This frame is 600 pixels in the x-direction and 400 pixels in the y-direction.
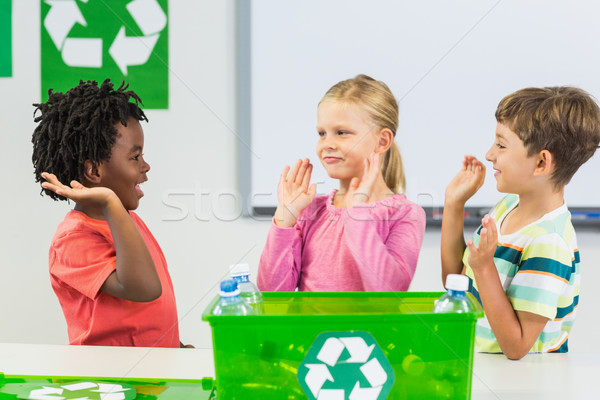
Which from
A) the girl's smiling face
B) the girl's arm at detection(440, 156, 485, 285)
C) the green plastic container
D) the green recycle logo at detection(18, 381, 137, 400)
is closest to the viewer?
the green plastic container

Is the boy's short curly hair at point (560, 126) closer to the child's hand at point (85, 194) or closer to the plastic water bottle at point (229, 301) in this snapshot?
the plastic water bottle at point (229, 301)

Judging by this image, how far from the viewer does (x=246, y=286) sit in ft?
2.41

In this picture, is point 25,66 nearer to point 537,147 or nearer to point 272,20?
point 272,20

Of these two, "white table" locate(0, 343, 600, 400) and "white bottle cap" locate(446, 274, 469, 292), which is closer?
"white bottle cap" locate(446, 274, 469, 292)

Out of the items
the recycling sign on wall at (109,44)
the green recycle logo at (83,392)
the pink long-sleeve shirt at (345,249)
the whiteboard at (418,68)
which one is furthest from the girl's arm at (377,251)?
the recycling sign on wall at (109,44)

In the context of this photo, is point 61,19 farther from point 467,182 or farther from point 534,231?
point 534,231

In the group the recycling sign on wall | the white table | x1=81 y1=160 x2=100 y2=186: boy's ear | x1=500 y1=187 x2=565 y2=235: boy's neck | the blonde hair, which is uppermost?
the recycling sign on wall

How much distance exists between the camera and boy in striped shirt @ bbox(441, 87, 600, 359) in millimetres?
883

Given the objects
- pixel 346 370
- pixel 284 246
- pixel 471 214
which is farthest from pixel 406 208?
pixel 471 214

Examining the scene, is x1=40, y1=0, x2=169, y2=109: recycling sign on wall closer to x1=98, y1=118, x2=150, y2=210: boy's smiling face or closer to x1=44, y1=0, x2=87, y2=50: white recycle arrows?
x1=44, y1=0, x2=87, y2=50: white recycle arrows

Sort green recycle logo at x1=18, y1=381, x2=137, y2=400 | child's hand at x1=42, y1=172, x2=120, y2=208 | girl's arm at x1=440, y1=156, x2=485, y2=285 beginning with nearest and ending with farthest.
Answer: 1. green recycle logo at x1=18, y1=381, x2=137, y2=400
2. child's hand at x1=42, y1=172, x2=120, y2=208
3. girl's arm at x1=440, y1=156, x2=485, y2=285

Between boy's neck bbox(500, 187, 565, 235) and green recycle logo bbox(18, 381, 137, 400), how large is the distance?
73 cm

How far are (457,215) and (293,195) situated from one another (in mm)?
346

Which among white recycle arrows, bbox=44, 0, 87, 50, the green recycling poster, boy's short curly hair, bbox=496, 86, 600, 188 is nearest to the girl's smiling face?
boy's short curly hair, bbox=496, 86, 600, 188
